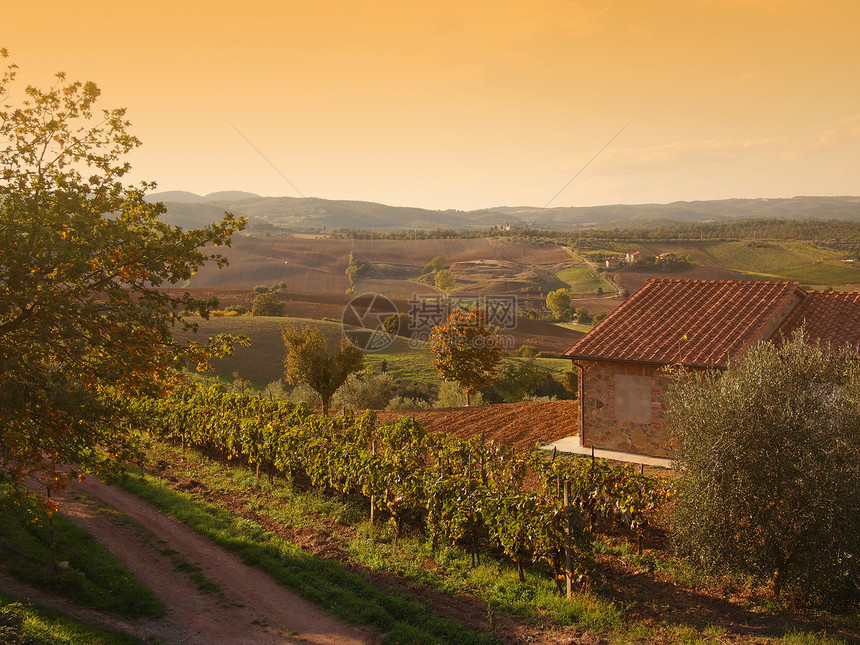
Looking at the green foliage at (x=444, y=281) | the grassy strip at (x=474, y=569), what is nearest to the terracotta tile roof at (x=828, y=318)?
the grassy strip at (x=474, y=569)

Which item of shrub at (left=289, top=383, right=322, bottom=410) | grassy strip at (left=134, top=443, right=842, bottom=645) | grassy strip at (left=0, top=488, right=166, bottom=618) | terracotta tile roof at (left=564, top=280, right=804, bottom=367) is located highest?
terracotta tile roof at (left=564, top=280, right=804, bottom=367)

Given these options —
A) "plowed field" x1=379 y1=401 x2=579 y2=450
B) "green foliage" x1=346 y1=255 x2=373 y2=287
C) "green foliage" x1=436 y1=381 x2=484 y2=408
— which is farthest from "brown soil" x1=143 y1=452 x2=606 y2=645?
"green foliage" x1=346 y1=255 x2=373 y2=287

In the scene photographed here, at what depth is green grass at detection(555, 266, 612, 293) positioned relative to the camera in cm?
Result: 9788

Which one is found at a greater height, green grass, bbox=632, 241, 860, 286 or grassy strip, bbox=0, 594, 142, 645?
green grass, bbox=632, 241, 860, 286

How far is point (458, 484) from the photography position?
11.1m

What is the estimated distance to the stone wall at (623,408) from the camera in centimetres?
1681

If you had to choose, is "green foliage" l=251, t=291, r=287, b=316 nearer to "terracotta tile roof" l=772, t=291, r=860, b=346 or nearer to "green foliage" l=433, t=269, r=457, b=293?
"green foliage" l=433, t=269, r=457, b=293

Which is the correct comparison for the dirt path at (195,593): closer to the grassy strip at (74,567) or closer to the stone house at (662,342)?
the grassy strip at (74,567)

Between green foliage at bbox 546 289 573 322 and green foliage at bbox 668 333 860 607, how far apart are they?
73380 mm

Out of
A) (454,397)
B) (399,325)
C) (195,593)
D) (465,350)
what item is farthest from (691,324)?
(399,325)

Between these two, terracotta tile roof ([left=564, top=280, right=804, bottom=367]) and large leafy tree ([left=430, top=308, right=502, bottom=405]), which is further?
large leafy tree ([left=430, top=308, right=502, bottom=405])

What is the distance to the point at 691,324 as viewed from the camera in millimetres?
18188

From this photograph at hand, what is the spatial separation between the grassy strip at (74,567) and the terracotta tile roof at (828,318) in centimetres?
1565

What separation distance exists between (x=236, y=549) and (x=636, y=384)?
11357 mm
